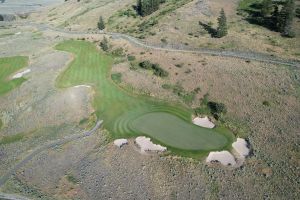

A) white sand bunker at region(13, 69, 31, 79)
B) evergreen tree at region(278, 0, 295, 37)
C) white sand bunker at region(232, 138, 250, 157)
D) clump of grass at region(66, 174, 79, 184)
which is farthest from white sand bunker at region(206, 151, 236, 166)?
white sand bunker at region(13, 69, 31, 79)

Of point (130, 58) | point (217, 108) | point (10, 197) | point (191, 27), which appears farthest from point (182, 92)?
point (10, 197)

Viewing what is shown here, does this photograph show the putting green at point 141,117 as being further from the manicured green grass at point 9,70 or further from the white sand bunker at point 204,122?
the manicured green grass at point 9,70

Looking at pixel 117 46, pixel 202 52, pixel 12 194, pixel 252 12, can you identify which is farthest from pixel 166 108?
pixel 252 12

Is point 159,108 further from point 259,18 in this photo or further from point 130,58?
point 259,18

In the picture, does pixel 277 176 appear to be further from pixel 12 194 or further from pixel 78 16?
pixel 78 16

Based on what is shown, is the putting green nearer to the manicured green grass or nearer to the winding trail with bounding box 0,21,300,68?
the manicured green grass
